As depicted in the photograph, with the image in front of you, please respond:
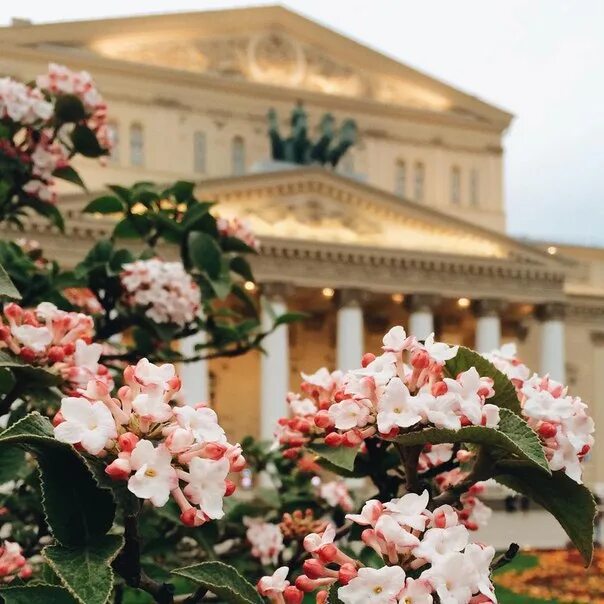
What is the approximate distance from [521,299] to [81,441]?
2577 centimetres

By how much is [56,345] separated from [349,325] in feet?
72.8

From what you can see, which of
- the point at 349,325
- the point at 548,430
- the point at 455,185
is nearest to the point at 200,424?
the point at 548,430

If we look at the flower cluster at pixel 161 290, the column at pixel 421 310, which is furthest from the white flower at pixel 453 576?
the column at pixel 421 310

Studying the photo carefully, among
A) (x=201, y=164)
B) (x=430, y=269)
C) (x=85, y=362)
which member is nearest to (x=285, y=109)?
(x=201, y=164)

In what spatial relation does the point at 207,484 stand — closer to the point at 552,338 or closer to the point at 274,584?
the point at 274,584

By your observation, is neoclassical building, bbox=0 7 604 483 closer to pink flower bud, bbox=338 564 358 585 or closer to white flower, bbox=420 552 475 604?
pink flower bud, bbox=338 564 358 585

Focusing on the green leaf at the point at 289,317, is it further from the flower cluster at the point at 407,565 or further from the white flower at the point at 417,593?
the white flower at the point at 417,593

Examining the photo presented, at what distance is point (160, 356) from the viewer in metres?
3.98

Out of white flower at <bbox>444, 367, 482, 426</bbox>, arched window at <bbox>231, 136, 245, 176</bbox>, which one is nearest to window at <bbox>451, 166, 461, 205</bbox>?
arched window at <bbox>231, 136, 245, 176</bbox>

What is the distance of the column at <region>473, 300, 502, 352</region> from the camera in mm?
25672

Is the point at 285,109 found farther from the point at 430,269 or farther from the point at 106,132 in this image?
the point at 106,132

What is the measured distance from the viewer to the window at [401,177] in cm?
3022

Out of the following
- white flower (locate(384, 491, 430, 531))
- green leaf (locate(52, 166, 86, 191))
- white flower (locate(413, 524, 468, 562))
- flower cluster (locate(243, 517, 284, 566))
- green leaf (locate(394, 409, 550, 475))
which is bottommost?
flower cluster (locate(243, 517, 284, 566))

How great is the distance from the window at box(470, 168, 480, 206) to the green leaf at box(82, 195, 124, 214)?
28.5 m
